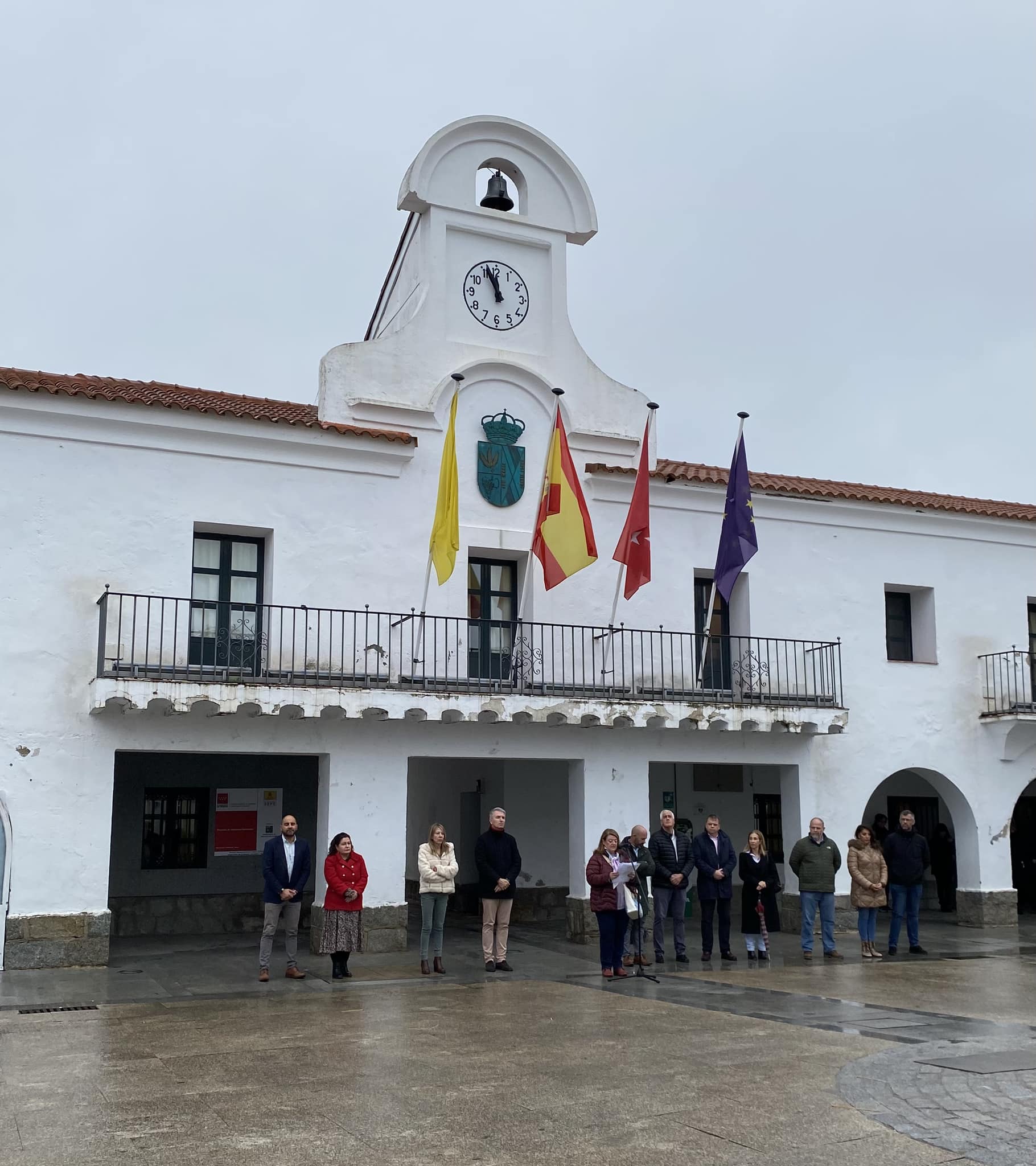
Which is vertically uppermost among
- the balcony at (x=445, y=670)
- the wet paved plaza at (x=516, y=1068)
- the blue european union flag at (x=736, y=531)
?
the blue european union flag at (x=736, y=531)

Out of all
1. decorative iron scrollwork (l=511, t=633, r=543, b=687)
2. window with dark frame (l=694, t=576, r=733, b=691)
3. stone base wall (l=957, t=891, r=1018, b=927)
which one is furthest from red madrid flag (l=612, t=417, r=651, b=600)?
stone base wall (l=957, t=891, r=1018, b=927)

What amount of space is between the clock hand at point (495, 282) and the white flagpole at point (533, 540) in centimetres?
176

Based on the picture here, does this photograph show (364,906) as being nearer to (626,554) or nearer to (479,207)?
(626,554)

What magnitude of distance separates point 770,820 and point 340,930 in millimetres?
10930

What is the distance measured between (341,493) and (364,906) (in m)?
5.26

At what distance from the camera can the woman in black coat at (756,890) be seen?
1362 centimetres

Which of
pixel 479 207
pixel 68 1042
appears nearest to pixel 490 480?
pixel 479 207

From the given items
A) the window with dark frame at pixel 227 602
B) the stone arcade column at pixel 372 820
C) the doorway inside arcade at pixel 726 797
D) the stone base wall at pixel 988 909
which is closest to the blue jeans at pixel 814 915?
the stone arcade column at pixel 372 820

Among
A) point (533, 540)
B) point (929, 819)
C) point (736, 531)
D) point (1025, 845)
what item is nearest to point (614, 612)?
point (533, 540)

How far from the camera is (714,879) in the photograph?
14039mm

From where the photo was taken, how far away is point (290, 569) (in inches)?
608

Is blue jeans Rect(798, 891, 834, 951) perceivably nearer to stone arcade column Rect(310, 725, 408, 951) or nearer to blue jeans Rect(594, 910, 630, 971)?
blue jeans Rect(594, 910, 630, 971)

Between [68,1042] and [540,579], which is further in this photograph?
[540,579]

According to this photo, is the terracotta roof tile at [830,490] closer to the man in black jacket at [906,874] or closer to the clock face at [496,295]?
the clock face at [496,295]
